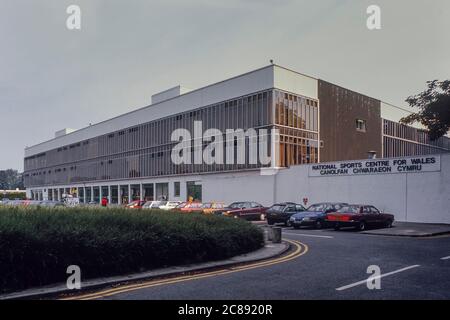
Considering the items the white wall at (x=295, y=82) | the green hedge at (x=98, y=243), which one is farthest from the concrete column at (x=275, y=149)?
the green hedge at (x=98, y=243)

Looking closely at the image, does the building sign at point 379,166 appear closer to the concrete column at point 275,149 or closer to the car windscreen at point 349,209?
the concrete column at point 275,149

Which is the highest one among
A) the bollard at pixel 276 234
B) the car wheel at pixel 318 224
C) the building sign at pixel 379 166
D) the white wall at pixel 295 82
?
the white wall at pixel 295 82

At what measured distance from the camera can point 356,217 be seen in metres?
22.4

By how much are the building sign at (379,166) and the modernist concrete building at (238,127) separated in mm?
4716

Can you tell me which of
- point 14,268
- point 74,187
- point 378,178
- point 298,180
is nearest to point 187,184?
point 298,180

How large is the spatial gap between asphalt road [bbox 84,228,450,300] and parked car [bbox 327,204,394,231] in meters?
8.72

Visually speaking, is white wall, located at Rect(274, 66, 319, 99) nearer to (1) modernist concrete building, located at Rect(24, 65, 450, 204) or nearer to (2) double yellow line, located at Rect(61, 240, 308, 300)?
(1) modernist concrete building, located at Rect(24, 65, 450, 204)

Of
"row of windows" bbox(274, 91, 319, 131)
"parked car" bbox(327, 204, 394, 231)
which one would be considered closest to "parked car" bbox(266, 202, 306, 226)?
"parked car" bbox(327, 204, 394, 231)

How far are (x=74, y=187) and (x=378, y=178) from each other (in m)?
62.2

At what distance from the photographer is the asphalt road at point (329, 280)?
312 inches

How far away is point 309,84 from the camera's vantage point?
44.6m

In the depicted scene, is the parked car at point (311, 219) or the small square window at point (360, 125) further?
the small square window at point (360, 125)

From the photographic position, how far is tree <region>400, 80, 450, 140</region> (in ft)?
93.9

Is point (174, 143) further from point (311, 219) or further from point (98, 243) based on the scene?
point (98, 243)
